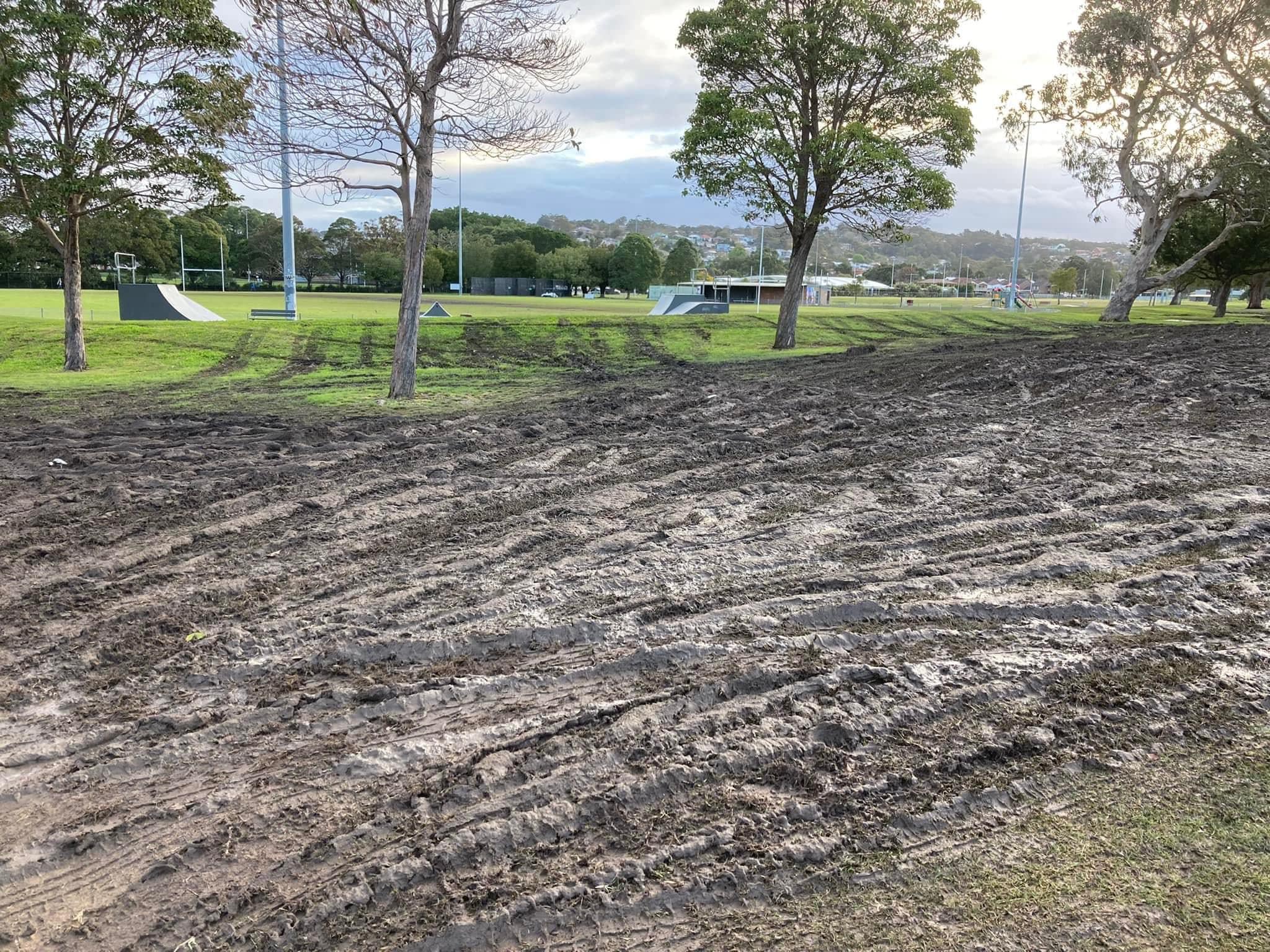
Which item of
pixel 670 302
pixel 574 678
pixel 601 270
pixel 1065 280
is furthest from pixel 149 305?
pixel 1065 280

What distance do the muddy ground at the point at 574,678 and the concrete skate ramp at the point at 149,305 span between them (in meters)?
20.5

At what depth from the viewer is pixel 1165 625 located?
4262mm

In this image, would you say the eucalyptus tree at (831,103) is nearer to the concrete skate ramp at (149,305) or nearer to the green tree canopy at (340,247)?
the concrete skate ramp at (149,305)

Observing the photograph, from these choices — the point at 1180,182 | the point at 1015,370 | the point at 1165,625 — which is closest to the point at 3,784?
the point at 1165,625

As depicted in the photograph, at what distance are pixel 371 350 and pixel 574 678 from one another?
736 inches

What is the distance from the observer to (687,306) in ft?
109

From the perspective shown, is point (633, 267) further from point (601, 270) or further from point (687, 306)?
point (687, 306)

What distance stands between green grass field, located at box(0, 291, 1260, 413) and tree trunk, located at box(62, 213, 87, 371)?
40 centimetres

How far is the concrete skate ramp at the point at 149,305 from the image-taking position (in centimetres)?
2570

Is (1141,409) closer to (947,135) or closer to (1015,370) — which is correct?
(1015,370)

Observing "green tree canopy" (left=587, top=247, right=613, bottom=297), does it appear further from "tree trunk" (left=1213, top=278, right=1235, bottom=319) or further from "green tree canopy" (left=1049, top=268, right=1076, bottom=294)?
"tree trunk" (left=1213, top=278, right=1235, bottom=319)

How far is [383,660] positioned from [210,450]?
18.9 ft

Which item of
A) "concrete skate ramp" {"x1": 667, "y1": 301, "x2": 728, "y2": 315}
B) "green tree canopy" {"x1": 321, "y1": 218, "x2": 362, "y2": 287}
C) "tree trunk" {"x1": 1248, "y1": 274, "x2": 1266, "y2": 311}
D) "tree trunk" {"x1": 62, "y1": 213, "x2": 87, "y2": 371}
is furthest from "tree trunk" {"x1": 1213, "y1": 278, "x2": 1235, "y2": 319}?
"green tree canopy" {"x1": 321, "y1": 218, "x2": 362, "y2": 287}

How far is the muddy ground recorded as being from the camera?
263cm
